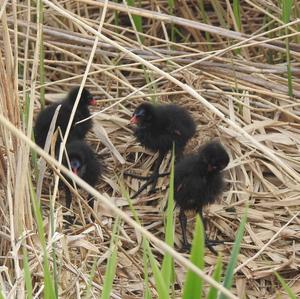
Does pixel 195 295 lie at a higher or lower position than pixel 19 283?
higher

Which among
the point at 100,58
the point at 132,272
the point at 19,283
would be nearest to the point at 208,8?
the point at 100,58

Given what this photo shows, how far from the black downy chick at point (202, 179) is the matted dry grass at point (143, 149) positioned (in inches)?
6.8

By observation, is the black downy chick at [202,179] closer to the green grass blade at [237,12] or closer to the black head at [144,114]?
the black head at [144,114]

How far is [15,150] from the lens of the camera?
11.1ft

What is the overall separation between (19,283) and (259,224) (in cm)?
162

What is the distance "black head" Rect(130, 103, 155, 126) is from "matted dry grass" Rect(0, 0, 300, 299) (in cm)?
13

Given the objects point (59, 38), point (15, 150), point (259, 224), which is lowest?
point (259, 224)

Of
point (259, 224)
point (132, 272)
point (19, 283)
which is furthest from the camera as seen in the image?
point (259, 224)

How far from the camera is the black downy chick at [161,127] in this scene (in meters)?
4.51

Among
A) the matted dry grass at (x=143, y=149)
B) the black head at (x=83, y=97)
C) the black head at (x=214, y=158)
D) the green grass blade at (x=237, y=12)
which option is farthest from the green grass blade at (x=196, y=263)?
the green grass blade at (x=237, y=12)

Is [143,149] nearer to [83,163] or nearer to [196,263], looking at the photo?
[83,163]

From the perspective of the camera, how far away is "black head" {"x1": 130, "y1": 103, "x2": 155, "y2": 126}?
177 inches

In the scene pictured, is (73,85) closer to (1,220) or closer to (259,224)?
(259,224)

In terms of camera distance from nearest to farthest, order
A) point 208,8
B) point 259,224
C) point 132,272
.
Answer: point 132,272
point 259,224
point 208,8
